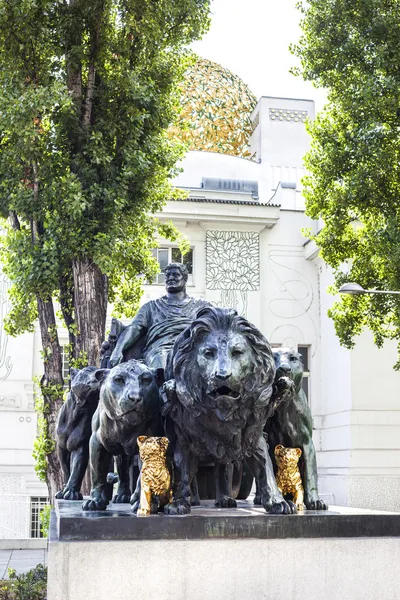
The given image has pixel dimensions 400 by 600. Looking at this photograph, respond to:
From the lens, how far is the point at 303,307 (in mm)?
27391

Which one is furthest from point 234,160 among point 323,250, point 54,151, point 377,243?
point 54,151

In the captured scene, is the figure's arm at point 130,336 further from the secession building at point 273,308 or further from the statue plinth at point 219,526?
the secession building at point 273,308

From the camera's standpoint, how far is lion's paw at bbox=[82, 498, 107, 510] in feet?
16.1

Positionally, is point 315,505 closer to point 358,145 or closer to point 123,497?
point 123,497

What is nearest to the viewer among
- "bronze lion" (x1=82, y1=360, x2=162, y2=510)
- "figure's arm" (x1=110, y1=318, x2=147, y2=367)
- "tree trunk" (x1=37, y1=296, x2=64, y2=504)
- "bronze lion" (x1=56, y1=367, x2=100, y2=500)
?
"bronze lion" (x1=82, y1=360, x2=162, y2=510)

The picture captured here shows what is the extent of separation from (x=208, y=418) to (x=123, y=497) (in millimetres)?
1768

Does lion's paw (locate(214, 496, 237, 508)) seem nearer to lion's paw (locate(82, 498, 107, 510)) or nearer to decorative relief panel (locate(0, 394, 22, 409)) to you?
lion's paw (locate(82, 498, 107, 510))

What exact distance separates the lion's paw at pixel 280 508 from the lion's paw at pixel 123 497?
1.61 meters

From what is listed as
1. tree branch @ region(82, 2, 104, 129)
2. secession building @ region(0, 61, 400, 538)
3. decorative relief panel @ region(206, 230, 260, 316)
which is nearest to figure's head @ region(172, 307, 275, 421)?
tree branch @ region(82, 2, 104, 129)

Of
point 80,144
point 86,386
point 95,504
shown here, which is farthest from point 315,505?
point 80,144

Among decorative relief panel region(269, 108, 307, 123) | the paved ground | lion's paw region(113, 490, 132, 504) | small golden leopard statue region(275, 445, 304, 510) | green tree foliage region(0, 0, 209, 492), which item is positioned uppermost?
decorative relief panel region(269, 108, 307, 123)

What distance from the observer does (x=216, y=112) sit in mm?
32688

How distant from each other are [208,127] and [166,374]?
2841 centimetres

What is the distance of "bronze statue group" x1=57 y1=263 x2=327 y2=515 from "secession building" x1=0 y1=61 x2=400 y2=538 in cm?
1841
